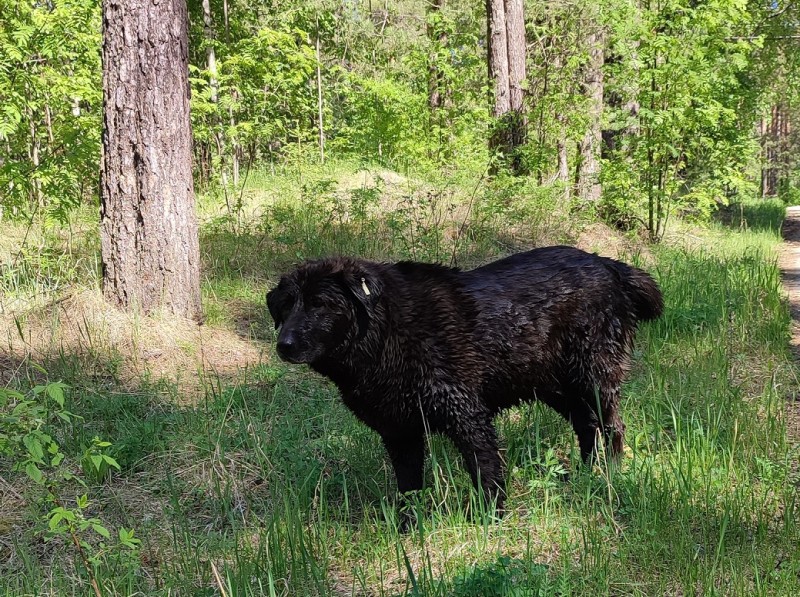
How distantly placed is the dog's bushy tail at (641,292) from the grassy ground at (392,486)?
556 millimetres

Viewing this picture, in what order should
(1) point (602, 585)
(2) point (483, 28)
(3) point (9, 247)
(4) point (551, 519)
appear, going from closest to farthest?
(1) point (602, 585), (4) point (551, 519), (3) point (9, 247), (2) point (483, 28)

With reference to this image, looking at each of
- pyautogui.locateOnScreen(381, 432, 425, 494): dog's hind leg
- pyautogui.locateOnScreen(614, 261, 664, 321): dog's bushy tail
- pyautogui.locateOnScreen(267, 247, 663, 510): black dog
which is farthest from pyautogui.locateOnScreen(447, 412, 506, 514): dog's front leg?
pyautogui.locateOnScreen(614, 261, 664, 321): dog's bushy tail

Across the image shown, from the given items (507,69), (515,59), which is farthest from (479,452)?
(507,69)

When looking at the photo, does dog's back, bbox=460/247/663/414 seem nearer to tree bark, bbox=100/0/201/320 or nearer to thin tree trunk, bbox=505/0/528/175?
tree bark, bbox=100/0/201/320

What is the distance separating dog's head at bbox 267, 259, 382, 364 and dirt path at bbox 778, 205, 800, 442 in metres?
3.06

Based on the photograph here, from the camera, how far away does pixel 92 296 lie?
6.02 metres

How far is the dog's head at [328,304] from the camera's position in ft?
11.2

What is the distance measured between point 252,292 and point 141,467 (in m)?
3.26

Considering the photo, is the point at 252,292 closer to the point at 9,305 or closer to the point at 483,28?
the point at 9,305

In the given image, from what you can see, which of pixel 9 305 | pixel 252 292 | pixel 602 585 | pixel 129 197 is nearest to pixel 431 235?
pixel 252 292

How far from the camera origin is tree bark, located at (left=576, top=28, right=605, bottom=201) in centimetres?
1124

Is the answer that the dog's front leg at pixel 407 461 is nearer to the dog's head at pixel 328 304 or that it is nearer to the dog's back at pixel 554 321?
the dog's back at pixel 554 321

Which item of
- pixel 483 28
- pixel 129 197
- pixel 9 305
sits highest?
pixel 483 28

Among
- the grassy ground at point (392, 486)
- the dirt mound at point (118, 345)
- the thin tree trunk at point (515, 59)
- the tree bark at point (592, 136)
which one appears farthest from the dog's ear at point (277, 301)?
the thin tree trunk at point (515, 59)
